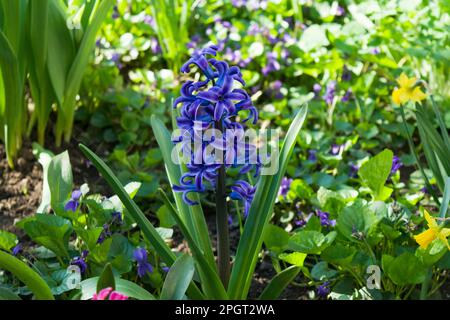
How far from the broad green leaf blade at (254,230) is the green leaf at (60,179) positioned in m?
0.62

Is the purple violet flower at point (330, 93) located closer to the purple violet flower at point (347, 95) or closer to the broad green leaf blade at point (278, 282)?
the purple violet flower at point (347, 95)

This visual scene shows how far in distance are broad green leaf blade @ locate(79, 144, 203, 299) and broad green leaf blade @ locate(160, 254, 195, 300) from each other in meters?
0.11

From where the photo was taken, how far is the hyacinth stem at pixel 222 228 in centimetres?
178

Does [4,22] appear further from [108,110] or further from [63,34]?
[108,110]

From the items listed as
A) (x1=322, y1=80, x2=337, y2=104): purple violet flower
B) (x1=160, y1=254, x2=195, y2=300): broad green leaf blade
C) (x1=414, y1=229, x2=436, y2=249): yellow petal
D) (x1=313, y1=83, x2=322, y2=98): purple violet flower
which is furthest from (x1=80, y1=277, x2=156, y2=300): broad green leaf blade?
(x1=313, y1=83, x2=322, y2=98): purple violet flower

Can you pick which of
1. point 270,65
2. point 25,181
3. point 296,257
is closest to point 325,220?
point 296,257

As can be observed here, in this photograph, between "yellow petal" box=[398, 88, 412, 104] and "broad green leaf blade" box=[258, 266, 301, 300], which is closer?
"broad green leaf blade" box=[258, 266, 301, 300]

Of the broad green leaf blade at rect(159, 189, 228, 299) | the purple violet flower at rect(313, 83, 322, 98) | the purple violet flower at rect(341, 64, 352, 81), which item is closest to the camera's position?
the broad green leaf blade at rect(159, 189, 228, 299)

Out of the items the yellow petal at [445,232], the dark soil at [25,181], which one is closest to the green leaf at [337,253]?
the yellow petal at [445,232]

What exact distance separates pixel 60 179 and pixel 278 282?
763mm

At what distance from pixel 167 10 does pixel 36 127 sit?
0.78 metres

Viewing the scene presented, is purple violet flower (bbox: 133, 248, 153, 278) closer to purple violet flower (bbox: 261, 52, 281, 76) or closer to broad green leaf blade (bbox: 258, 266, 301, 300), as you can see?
broad green leaf blade (bbox: 258, 266, 301, 300)

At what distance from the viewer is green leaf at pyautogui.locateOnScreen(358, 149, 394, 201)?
7.00ft
